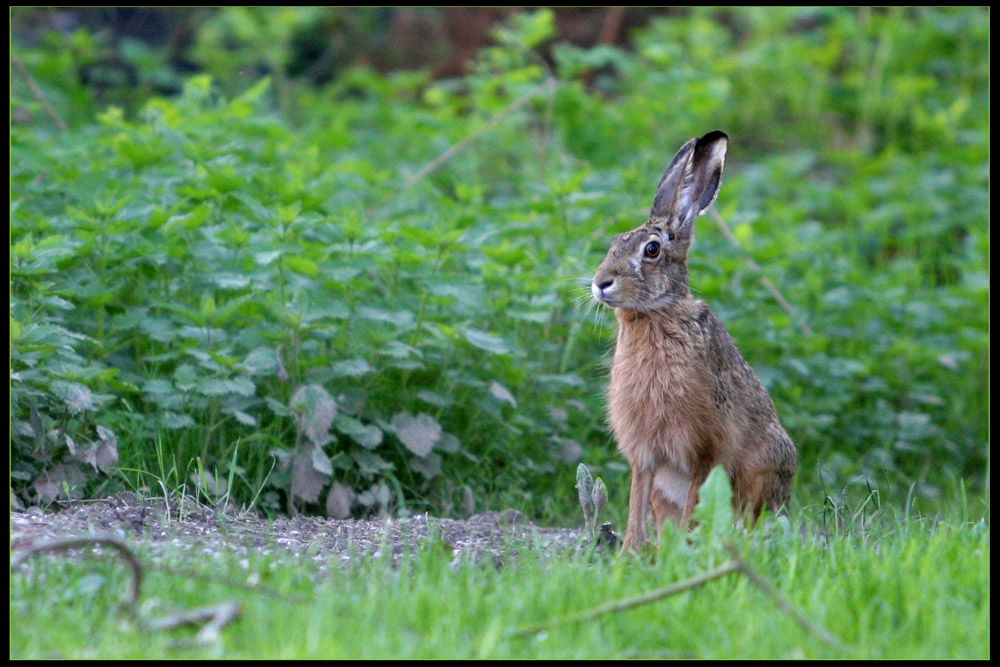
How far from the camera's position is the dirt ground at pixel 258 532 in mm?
3873

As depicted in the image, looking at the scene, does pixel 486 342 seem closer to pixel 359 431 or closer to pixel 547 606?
pixel 359 431

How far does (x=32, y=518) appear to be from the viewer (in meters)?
4.07

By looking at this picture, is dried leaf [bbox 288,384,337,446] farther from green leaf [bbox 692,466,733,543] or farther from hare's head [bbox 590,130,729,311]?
green leaf [bbox 692,466,733,543]

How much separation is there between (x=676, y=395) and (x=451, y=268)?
2.31 m

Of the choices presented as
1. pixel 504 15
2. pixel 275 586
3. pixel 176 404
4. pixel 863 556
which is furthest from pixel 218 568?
pixel 504 15

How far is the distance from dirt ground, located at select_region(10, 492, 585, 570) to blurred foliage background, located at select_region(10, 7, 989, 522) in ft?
0.79

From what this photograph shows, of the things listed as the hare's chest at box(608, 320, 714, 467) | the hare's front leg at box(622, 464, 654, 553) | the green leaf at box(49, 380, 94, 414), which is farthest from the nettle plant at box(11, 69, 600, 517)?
the hare's front leg at box(622, 464, 654, 553)

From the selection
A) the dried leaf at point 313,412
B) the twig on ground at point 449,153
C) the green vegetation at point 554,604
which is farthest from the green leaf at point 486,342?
the twig on ground at point 449,153

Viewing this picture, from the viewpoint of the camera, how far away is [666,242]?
4.64 m

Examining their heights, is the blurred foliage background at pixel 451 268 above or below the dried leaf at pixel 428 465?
above

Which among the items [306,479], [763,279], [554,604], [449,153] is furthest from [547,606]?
[449,153]

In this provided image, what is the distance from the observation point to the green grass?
2908 mm

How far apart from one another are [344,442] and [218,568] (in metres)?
1.82

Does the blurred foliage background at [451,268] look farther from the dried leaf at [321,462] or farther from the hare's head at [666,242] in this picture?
the hare's head at [666,242]
